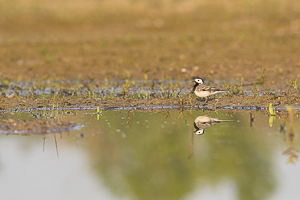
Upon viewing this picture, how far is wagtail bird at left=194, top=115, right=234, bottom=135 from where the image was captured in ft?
31.5

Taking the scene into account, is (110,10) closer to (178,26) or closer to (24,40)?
(178,26)

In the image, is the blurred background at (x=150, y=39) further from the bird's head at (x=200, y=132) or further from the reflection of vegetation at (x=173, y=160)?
the reflection of vegetation at (x=173, y=160)

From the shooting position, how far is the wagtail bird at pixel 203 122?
9.59m

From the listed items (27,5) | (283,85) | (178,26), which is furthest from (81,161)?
(27,5)

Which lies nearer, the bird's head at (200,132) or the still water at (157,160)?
the still water at (157,160)

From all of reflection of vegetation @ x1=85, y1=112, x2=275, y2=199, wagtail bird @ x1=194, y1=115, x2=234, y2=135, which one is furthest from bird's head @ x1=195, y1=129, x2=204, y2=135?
reflection of vegetation @ x1=85, y1=112, x2=275, y2=199

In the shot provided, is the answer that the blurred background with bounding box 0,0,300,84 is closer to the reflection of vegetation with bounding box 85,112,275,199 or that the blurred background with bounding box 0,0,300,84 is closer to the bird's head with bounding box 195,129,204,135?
the bird's head with bounding box 195,129,204,135

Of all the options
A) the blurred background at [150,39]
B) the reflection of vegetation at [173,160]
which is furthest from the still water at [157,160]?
the blurred background at [150,39]

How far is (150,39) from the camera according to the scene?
23156 millimetres

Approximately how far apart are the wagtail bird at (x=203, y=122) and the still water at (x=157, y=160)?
8 centimetres

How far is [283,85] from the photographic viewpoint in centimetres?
1470

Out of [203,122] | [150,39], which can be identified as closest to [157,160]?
[203,122]

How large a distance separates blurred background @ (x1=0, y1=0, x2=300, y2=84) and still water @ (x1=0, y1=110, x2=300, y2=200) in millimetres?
5613

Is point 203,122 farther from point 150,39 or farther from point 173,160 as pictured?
point 150,39
